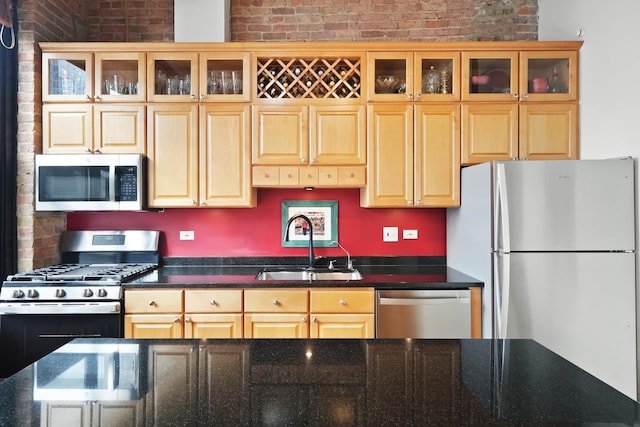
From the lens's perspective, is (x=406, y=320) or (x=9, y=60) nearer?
(x=406, y=320)

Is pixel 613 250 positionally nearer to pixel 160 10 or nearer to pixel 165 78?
pixel 165 78

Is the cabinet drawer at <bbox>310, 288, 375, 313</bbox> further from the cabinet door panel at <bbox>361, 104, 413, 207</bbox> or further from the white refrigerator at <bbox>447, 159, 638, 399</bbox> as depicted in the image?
the white refrigerator at <bbox>447, 159, 638, 399</bbox>

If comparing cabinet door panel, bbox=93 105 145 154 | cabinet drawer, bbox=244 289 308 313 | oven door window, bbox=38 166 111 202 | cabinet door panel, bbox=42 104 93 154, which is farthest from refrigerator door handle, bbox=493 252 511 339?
cabinet door panel, bbox=42 104 93 154

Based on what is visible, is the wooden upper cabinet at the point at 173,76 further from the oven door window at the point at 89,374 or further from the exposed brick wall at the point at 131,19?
the oven door window at the point at 89,374

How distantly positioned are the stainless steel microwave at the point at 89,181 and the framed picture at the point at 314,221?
1133mm

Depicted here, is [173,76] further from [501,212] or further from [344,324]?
[501,212]

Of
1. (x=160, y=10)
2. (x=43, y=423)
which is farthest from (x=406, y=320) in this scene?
(x=160, y=10)

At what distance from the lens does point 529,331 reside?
94.5 inches

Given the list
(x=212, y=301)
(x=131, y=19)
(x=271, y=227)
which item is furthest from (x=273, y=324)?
(x=131, y=19)

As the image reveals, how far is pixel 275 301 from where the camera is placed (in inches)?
106

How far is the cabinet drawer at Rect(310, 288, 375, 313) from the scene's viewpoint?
2695mm

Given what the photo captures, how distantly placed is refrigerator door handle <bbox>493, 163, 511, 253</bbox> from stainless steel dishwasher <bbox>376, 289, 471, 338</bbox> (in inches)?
17.0

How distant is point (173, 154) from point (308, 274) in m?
1.35

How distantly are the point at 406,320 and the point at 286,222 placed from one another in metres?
1.27
